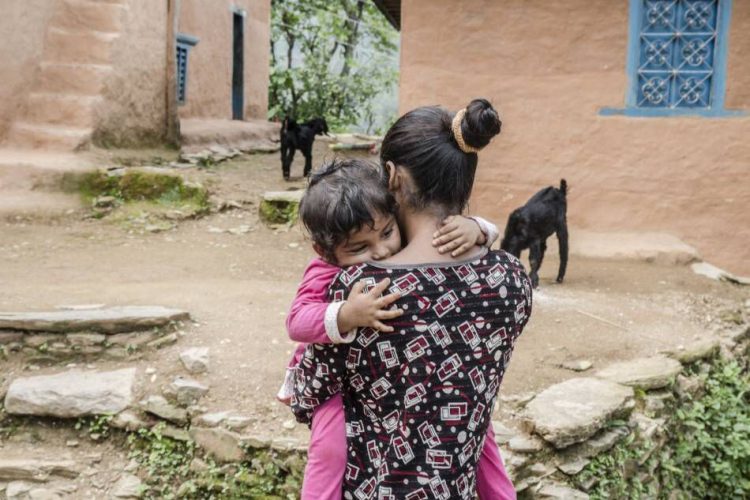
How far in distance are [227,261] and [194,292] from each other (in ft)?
4.35

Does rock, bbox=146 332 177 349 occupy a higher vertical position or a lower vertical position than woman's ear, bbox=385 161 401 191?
lower

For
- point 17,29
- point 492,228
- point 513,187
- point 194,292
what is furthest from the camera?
point 17,29

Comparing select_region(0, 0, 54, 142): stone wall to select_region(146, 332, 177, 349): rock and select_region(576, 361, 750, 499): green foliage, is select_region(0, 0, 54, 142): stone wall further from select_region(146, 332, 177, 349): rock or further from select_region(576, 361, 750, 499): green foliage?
select_region(576, 361, 750, 499): green foliage

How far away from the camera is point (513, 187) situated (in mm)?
7258

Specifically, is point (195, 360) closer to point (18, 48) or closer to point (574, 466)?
point (574, 466)

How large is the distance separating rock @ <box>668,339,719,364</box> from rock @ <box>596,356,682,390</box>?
0.43 feet

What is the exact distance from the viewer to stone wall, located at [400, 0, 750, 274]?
6898mm

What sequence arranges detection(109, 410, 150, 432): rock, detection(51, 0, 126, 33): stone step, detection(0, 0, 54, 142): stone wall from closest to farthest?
detection(109, 410, 150, 432): rock, detection(0, 0, 54, 142): stone wall, detection(51, 0, 126, 33): stone step

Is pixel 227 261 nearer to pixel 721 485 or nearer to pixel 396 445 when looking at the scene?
pixel 721 485

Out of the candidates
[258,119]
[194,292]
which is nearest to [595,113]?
[194,292]

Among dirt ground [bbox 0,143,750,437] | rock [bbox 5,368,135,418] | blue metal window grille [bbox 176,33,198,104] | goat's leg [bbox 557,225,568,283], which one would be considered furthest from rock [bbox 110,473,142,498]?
blue metal window grille [bbox 176,33,198,104]

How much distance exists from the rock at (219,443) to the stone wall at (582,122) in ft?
13.7

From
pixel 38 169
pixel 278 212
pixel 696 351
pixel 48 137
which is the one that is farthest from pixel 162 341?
pixel 48 137

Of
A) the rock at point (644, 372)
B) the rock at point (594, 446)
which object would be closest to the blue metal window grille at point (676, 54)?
the rock at point (644, 372)
